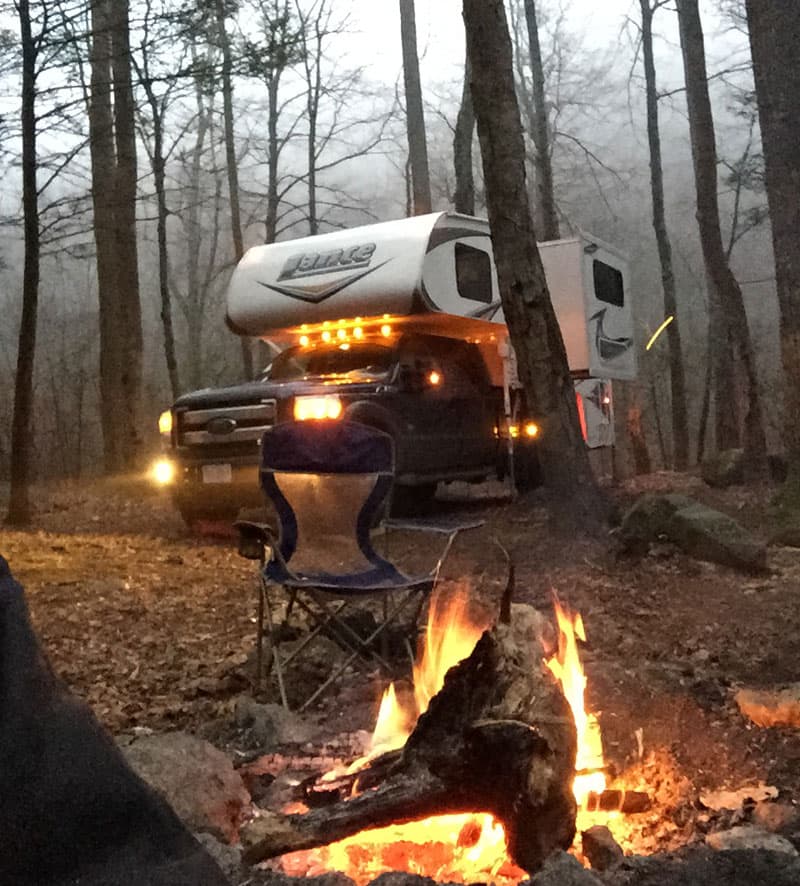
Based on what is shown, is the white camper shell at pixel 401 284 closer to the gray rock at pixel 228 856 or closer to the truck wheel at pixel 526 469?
the truck wheel at pixel 526 469

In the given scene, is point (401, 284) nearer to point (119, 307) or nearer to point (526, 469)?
point (526, 469)

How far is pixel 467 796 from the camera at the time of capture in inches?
99.1

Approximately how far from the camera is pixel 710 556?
599 centimetres

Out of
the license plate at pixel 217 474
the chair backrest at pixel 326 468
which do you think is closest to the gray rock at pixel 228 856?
the chair backrest at pixel 326 468

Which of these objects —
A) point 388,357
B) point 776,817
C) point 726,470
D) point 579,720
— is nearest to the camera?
point 776,817

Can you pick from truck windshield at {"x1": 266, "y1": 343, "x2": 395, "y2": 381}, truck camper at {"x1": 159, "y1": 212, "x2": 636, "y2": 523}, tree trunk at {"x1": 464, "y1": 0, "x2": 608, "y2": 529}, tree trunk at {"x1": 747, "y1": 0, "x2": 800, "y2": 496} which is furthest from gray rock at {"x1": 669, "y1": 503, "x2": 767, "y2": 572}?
truck windshield at {"x1": 266, "y1": 343, "x2": 395, "y2": 381}

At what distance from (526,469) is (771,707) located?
6.77 metres

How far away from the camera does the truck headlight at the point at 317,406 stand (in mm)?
7586

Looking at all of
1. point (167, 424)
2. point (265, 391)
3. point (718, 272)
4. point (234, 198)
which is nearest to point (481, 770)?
point (265, 391)

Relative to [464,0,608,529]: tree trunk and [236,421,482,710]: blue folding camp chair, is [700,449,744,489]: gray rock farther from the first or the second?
[236,421,482,710]: blue folding camp chair

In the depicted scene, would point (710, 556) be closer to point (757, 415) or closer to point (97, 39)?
point (757, 415)

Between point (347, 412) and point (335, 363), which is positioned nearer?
point (347, 412)

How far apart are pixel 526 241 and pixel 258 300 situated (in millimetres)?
3205

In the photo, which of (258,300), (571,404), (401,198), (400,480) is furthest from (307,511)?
(401,198)
